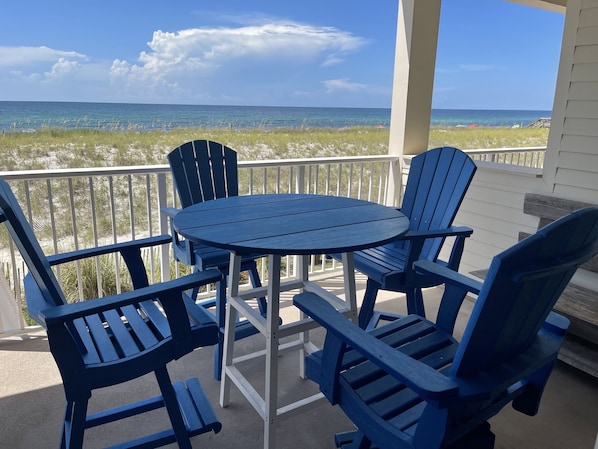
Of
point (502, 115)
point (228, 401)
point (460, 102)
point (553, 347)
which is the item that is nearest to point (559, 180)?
point (553, 347)

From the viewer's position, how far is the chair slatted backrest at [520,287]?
3.10ft

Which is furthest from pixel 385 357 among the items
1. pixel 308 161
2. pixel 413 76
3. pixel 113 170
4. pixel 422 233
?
pixel 413 76

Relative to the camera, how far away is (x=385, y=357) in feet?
3.60

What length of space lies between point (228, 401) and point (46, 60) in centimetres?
2778

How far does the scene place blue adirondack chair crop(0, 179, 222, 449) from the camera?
135 centimetres

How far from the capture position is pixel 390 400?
1.37 m

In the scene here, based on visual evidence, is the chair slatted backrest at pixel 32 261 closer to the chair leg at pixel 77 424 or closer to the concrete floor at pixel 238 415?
the chair leg at pixel 77 424

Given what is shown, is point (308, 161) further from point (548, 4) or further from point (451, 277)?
point (548, 4)

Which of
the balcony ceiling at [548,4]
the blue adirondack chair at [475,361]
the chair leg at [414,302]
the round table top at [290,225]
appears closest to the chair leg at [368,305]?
the chair leg at [414,302]

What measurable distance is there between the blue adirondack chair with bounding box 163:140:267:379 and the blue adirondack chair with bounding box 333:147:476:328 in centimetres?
65

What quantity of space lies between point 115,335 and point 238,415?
0.76 metres

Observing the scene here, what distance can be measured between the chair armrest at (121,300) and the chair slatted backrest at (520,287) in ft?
2.73

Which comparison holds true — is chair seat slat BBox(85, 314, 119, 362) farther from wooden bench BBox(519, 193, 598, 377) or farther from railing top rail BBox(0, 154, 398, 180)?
wooden bench BBox(519, 193, 598, 377)

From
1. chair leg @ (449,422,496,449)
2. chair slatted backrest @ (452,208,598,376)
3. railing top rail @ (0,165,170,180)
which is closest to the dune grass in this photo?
railing top rail @ (0,165,170,180)
